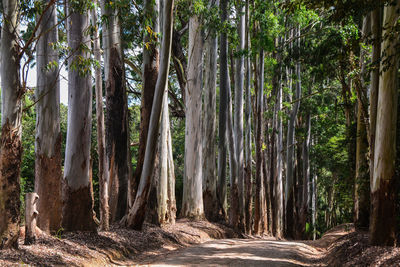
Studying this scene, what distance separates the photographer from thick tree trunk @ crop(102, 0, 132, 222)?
488 inches

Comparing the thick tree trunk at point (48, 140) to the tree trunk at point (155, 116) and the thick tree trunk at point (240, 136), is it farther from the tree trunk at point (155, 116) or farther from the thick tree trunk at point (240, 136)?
the thick tree trunk at point (240, 136)

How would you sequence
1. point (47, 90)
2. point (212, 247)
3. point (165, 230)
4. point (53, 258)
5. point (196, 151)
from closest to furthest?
1. point (53, 258)
2. point (47, 90)
3. point (212, 247)
4. point (165, 230)
5. point (196, 151)

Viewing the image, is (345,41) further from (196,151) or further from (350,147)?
(196,151)

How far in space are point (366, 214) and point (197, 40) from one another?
983cm

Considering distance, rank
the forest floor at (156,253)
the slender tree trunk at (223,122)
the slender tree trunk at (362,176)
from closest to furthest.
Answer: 1. the forest floor at (156,253)
2. the slender tree trunk at (362,176)
3. the slender tree trunk at (223,122)

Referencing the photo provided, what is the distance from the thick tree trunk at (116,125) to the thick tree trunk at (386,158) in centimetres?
677

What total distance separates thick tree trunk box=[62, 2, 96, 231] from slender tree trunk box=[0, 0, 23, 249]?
201 cm

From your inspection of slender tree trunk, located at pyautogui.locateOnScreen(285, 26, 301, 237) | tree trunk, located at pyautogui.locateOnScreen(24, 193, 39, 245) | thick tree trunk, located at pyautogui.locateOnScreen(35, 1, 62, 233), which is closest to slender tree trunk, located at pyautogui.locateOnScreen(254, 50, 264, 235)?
slender tree trunk, located at pyautogui.locateOnScreen(285, 26, 301, 237)

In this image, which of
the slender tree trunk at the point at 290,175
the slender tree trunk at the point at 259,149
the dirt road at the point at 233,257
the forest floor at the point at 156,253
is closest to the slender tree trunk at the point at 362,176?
the forest floor at the point at 156,253

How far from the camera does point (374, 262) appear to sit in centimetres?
733

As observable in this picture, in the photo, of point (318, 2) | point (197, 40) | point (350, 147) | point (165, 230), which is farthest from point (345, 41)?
point (165, 230)

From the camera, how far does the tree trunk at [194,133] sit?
55.9 ft

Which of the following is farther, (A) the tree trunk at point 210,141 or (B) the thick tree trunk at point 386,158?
(A) the tree trunk at point 210,141

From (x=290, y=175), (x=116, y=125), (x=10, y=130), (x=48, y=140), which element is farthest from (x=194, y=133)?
(x=290, y=175)
